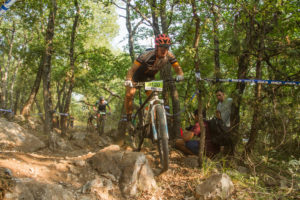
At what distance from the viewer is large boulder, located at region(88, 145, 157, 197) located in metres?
3.30

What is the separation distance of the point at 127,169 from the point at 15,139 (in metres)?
4.41

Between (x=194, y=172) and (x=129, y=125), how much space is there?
6.83 feet

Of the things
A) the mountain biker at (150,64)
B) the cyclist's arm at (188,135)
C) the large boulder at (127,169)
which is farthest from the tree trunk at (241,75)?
the large boulder at (127,169)

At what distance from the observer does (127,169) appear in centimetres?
348

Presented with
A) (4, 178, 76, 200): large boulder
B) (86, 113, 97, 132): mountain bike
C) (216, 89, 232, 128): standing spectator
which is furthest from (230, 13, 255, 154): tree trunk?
(86, 113, 97, 132): mountain bike

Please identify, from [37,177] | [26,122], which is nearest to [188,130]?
[37,177]

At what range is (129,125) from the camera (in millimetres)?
5285

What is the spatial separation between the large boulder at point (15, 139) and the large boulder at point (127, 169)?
137 inches

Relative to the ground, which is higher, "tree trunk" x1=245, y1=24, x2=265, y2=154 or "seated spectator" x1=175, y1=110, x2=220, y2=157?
"tree trunk" x1=245, y1=24, x2=265, y2=154

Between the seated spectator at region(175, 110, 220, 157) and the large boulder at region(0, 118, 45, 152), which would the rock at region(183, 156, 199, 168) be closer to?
the seated spectator at region(175, 110, 220, 157)

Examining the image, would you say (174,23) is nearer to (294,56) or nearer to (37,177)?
(294,56)

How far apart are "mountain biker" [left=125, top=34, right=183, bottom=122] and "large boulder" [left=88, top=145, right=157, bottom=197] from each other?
1.41 m

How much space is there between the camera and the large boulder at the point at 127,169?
10.8ft

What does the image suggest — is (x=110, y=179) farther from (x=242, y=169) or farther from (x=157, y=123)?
(x=242, y=169)
